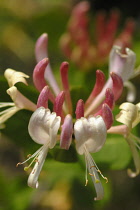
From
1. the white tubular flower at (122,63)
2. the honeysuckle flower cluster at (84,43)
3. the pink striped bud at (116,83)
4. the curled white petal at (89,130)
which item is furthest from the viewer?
the honeysuckle flower cluster at (84,43)

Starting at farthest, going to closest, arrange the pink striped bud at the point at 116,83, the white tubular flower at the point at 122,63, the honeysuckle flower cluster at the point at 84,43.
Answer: the honeysuckle flower cluster at the point at 84,43, the white tubular flower at the point at 122,63, the pink striped bud at the point at 116,83

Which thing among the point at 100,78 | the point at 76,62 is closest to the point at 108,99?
the point at 100,78

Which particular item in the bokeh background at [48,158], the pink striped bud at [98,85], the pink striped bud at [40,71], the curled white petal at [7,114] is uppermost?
the pink striped bud at [40,71]

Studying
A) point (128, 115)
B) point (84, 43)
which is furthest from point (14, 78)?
point (84, 43)

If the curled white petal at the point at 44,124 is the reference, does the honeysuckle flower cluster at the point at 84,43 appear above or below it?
below

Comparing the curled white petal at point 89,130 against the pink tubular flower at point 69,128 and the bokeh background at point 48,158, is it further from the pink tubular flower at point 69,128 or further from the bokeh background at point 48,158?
the bokeh background at point 48,158

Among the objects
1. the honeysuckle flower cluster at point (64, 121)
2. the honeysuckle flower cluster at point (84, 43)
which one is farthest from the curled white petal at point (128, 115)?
the honeysuckle flower cluster at point (84, 43)

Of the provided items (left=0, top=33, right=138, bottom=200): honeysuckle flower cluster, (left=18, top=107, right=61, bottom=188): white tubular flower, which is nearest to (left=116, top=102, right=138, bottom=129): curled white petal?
(left=0, top=33, right=138, bottom=200): honeysuckle flower cluster

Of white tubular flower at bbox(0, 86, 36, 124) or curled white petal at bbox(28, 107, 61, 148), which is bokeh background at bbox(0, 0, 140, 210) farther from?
curled white petal at bbox(28, 107, 61, 148)
